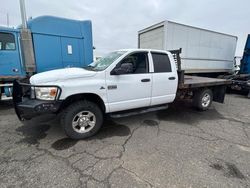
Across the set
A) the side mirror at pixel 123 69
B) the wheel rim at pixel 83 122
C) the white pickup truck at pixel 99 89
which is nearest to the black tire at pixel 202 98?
the white pickup truck at pixel 99 89

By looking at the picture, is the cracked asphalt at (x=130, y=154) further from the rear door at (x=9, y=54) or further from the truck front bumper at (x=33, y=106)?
the rear door at (x=9, y=54)

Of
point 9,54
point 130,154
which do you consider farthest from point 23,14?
point 130,154

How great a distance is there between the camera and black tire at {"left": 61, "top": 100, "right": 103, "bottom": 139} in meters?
3.08

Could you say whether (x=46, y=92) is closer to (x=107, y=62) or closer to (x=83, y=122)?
(x=83, y=122)

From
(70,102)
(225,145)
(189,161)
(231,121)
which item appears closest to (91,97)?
(70,102)

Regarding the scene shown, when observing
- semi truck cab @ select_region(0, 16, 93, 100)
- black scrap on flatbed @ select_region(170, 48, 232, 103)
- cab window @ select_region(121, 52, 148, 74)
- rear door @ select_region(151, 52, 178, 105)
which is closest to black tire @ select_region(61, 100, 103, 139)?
cab window @ select_region(121, 52, 148, 74)

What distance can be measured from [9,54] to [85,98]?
3.98m

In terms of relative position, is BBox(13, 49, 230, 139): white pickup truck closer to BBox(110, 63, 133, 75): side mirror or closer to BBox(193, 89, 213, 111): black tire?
BBox(110, 63, 133, 75): side mirror

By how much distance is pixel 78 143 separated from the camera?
3.17 m

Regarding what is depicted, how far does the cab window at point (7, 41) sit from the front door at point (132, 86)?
4.30 meters

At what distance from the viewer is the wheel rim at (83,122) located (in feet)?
10.6

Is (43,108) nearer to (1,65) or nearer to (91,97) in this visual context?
(91,97)

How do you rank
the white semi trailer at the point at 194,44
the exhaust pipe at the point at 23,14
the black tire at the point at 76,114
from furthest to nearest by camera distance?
the white semi trailer at the point at 194,44, the exhaust pipe at the point at 23,14, the black tire at the point at 76,114

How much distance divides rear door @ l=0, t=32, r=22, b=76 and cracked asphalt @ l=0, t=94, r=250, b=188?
1.84m
